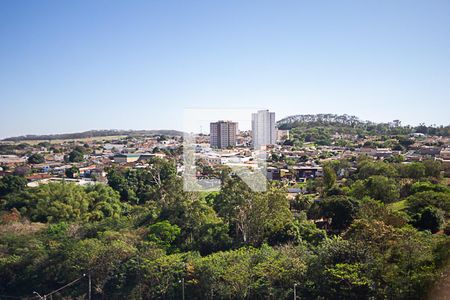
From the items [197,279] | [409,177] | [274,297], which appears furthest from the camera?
[409,177]

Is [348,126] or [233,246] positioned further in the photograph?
[348,126]

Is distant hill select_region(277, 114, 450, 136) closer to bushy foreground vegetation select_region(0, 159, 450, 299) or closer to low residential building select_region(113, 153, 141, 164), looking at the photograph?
low residential building select_region(113, 153, 141, 164)

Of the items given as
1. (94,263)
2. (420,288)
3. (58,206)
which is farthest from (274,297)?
(58,206)

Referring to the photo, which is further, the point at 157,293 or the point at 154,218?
the point at 154,218

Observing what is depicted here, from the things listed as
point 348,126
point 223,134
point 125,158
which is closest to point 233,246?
point 223,134

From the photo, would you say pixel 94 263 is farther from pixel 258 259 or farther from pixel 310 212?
pixel 310 212

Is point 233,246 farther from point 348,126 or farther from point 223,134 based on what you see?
point 348,126
